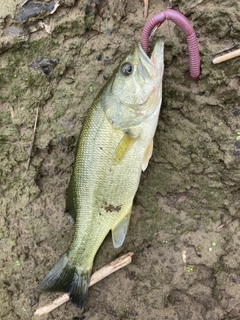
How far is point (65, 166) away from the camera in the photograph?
137 inches

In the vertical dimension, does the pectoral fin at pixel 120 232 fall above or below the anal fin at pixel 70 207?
below

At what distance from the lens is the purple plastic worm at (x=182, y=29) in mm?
2771

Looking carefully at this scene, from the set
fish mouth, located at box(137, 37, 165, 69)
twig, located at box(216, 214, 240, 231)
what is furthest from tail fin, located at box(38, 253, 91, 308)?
fish mouth, located at box(137, 37, 165, 69)

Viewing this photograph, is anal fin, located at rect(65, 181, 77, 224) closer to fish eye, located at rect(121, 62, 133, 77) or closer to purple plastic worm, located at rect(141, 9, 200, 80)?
fish eye, located at rect(121, 62, 133, 77)

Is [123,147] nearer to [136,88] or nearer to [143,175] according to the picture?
[136,88]

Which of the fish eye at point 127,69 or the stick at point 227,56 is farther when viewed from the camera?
the stick at point 227,56

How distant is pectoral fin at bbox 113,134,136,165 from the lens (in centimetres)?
285

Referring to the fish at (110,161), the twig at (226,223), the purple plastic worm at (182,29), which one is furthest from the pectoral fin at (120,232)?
the purple plastic worm at (182,29)

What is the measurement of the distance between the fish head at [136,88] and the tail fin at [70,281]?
4.10ft

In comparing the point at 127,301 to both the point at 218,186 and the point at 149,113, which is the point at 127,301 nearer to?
the point at 218,186

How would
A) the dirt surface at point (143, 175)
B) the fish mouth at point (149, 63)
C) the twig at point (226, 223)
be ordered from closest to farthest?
the fish mouth at point (149, 63) → the dirt surface at point (143, 175) → the twig at point (226, 223)

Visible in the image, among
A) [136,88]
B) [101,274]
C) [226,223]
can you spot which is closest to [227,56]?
[136,88]

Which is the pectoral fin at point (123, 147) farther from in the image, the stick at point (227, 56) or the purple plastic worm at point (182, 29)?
the stick at point (227, 56)

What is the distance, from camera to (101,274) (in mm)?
3357
